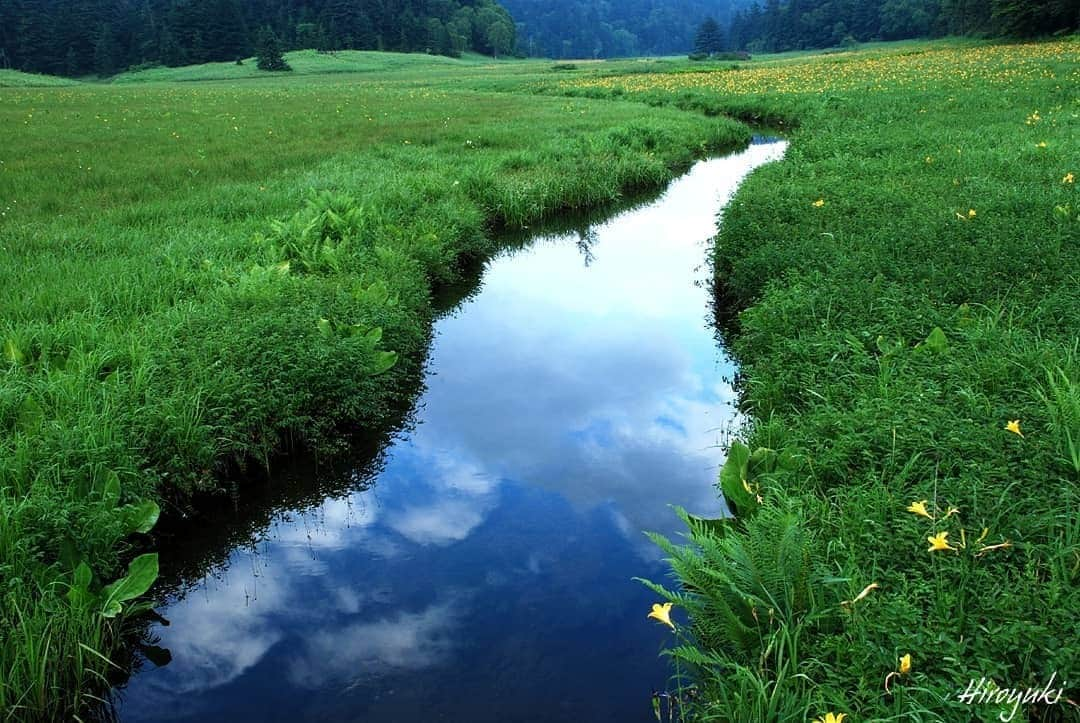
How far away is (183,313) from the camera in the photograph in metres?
5.84

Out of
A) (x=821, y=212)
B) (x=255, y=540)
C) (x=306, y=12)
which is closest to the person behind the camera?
(x=255, y=540)

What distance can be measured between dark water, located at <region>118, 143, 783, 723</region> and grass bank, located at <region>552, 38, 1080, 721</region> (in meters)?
0.45

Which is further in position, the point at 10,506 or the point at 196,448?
the point at 196,448

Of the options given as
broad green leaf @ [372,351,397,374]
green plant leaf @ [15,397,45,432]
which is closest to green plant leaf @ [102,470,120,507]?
green plant leaf @ [15,397,45,432]

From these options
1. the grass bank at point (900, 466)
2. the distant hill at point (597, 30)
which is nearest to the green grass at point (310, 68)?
the grass bank at point (900, 466)

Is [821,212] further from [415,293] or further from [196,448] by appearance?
[196,448]

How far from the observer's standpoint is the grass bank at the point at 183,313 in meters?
3.45

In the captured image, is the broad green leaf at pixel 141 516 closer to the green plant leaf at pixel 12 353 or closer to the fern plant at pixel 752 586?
the green plant leaf at pixel 12 353

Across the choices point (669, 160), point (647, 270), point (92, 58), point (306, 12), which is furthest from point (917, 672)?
point (306, 12)

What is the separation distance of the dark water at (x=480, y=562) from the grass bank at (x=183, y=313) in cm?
47

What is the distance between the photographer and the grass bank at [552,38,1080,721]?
246 cm

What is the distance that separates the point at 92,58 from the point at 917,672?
3786 inches

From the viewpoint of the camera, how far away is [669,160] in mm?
16375

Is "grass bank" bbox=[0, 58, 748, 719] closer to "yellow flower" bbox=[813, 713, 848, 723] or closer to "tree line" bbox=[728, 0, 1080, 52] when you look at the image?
"yellow flower" bbox=[813, 713, 848, 723]
